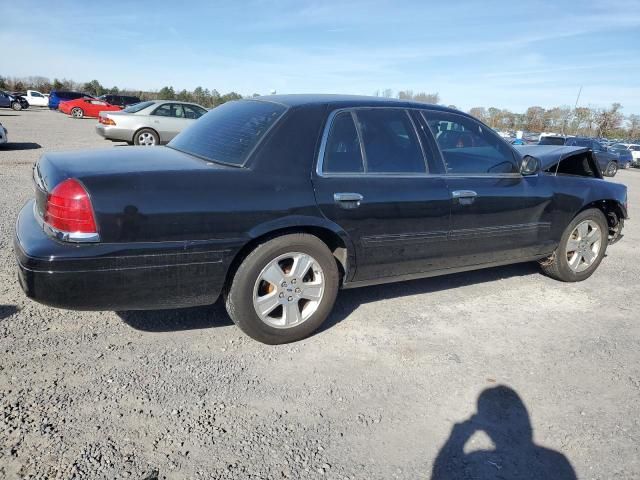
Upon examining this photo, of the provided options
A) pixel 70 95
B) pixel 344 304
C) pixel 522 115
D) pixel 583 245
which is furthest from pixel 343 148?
pixel 522 115

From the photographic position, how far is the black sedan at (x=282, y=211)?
2588 millimetres

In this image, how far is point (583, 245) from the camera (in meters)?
4.85

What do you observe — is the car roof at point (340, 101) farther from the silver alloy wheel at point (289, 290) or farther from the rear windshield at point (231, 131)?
the silver alloy wheel at point (289, 290)

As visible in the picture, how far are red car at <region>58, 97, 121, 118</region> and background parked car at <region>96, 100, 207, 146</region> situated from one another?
63.5 ft

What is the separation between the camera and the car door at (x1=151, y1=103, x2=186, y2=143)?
44.9ft

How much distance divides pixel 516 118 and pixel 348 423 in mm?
59846

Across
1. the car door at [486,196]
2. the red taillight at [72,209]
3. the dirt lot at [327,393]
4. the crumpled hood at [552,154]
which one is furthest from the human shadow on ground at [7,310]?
the crumpled hood at [552,154]

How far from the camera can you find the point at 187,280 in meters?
2.80

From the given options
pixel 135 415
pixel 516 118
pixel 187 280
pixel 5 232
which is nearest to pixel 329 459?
pixel 135 415

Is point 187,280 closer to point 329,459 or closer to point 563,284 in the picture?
point 329,459

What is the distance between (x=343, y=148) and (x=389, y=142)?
1.39 feet

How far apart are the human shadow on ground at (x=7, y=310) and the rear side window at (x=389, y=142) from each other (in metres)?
2.64

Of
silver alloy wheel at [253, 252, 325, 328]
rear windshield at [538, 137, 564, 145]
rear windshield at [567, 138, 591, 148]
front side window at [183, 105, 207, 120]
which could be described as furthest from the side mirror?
rear windshield at [567, 138, 591, 148]

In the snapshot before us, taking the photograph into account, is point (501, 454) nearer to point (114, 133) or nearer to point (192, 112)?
point (114, 133)
